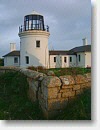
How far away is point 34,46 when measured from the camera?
19.2 m

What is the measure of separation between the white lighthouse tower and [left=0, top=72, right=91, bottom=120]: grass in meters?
12.3

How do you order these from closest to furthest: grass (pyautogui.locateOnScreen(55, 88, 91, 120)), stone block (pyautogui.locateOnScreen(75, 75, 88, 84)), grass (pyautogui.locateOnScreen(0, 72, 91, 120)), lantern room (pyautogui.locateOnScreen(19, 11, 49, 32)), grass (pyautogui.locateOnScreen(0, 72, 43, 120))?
grass (pyautogui.locateOnScreen(55, 88, 91, 120))
grass (pyautogui.locateOnScreen(0, 72, 91, 120))
stone block (pyautogui.locateOnScreen(75, 75, 88, 84))
grass (pyautogui.locateOnScreen(0, 72, 43, 120))
lantern room (pyautogui.locateOnScreen(19, 11, 49, 32))

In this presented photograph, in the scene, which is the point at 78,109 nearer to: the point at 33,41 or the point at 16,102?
the point at 16,102

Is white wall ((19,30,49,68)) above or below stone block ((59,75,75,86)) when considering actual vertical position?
above

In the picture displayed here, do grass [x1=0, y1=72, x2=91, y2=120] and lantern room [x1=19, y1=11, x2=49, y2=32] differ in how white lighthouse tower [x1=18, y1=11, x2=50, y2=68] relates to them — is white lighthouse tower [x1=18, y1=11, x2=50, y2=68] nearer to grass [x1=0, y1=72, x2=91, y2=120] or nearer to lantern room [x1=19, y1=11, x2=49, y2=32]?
lantern room [x1=19, y1=11, x2=49, y2=32]

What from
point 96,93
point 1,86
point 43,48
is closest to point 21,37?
point 43,48

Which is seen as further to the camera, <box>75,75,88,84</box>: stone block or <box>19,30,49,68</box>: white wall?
<box>19,30,49,68</box>: white wall

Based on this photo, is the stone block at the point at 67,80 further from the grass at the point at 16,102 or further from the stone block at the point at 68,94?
the grass at the point at 16,102

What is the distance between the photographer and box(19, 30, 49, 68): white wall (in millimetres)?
18766

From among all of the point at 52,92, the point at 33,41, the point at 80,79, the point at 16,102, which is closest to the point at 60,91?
the point at 52,92

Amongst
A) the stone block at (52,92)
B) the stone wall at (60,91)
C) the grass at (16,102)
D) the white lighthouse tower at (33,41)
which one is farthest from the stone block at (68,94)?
the white lighthouse tower at (33,41)

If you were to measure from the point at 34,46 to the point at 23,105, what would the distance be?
15216mm

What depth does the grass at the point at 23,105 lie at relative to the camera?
2.88 meters

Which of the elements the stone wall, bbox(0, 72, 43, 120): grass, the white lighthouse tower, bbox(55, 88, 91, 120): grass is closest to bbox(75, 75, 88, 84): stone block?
the stone wall
